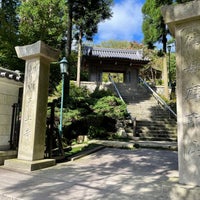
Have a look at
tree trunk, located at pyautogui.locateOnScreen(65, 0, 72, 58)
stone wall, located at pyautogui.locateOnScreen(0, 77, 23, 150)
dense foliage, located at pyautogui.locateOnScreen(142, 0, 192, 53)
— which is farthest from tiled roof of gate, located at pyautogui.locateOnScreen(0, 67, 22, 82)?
dense foliage, located at pyautogui.locateOnScreen(142, 0, 192, 53)

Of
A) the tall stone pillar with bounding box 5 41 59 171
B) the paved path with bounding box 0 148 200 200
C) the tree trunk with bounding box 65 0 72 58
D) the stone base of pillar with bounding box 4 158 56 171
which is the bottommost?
the paved path with bounding box 0 148 200 200

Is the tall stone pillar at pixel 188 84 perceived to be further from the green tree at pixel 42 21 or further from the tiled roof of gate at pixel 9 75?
the green tree at pixel 42 21

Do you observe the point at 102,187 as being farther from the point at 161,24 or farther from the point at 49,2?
the point at 161,24

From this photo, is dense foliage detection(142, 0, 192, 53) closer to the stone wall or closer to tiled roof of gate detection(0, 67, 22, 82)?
tiled roof of gate detection(0, 67, 22, 82)

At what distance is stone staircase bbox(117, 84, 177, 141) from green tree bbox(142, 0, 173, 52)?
415 centimetres

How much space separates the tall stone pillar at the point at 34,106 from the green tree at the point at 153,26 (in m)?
12.3

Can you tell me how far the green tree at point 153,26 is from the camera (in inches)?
637

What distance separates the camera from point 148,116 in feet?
48.4

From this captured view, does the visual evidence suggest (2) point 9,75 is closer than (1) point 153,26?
Yes

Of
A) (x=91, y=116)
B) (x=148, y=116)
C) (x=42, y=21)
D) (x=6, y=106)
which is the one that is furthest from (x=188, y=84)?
(x=148, y=116)

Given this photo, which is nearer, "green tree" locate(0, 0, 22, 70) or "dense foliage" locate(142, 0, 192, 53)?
"green tree" locate(0, 0, 22, 70)

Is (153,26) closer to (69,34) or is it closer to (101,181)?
(69,34)

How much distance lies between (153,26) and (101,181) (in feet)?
48.5

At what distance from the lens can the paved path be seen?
3453mm
